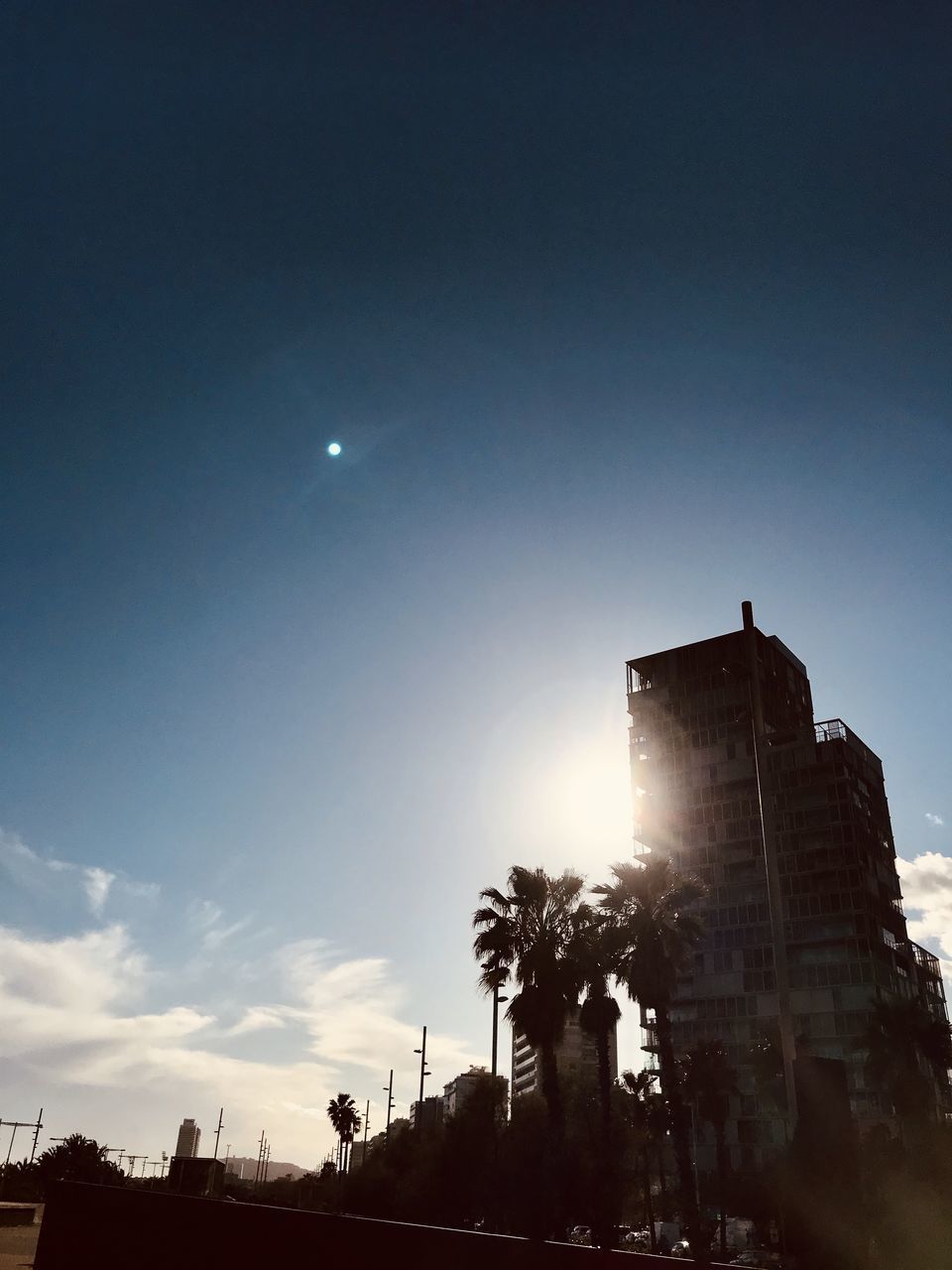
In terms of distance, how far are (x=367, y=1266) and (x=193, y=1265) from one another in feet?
12.5

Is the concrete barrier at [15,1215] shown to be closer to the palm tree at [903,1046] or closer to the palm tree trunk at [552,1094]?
the palm tree trunk at [552,1094]

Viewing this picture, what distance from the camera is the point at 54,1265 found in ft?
46.0

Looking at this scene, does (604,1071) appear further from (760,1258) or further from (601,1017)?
(760,1258)

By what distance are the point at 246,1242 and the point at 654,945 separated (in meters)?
29.4

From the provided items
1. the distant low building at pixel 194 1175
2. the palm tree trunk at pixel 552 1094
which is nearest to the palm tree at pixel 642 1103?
the palm tree trunk at pixel 552 1094

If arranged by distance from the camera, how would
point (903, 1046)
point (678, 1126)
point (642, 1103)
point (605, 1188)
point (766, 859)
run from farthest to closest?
point (766, 859)
point (642, 1103)
point (903, 1046)
point (678, 1126)
point (605, 1188)

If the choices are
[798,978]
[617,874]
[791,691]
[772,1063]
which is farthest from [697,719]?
[617,874]

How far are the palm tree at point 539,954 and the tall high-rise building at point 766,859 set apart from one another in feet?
146

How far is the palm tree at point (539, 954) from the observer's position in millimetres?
32344

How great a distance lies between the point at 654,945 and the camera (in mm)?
37500

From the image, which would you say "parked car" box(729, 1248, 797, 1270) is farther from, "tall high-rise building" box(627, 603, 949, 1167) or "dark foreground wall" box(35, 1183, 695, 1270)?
"dark foreground wall" box(35, 1183, 695, 1270)

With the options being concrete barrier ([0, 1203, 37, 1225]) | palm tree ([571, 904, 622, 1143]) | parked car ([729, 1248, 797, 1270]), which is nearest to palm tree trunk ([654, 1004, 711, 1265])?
palm tree ([571, 904, 622, 1143])

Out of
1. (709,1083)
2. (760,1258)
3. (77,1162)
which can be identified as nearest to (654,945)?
(760,1258)

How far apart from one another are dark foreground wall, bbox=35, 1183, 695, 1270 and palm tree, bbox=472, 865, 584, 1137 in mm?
20096
